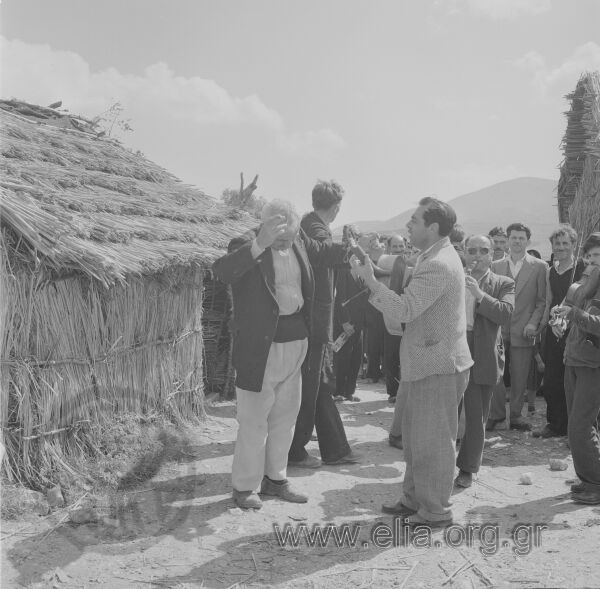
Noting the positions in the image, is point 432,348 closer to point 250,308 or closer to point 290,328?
point 290,328

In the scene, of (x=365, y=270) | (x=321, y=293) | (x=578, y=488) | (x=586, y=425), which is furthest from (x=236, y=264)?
(x=578, y=488)

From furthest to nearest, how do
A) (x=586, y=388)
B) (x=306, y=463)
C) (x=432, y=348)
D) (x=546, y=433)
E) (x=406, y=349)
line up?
(x=546, y=433) → (x=306, y=463) → (x=586, y=388) → (x=406, y=349) → (x=432, y=348)

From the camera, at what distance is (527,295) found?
6.45 metres

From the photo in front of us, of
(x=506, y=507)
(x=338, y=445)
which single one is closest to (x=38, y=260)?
(x=338, y=445)

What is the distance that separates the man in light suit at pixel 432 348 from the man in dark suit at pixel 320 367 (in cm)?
97

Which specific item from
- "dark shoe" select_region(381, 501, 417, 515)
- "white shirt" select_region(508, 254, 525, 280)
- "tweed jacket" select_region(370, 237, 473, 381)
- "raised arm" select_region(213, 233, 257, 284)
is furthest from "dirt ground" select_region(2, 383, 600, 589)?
"white shirt" select_region(508, 254, 525, 280)

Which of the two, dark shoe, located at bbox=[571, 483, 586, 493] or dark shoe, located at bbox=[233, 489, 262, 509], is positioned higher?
dark shoe, located at bbox=[571, 483, 586, 493]

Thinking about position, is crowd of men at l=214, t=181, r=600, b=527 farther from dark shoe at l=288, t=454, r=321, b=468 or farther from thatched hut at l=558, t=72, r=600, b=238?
thatched hut at l=558, t=72, r=600, b=238

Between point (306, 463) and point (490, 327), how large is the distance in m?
1.84

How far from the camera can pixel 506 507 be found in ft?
14.5

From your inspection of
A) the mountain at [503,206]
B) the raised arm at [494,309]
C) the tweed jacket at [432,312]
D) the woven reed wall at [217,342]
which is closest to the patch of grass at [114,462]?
the woven reed wall at [217,342]

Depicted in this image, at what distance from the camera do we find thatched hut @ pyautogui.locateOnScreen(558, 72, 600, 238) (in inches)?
291

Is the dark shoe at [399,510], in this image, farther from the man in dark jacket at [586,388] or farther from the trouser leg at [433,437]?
the man in dark jacket at [586,388]

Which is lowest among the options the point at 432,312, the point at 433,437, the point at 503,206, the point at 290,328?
the point at 433,437
